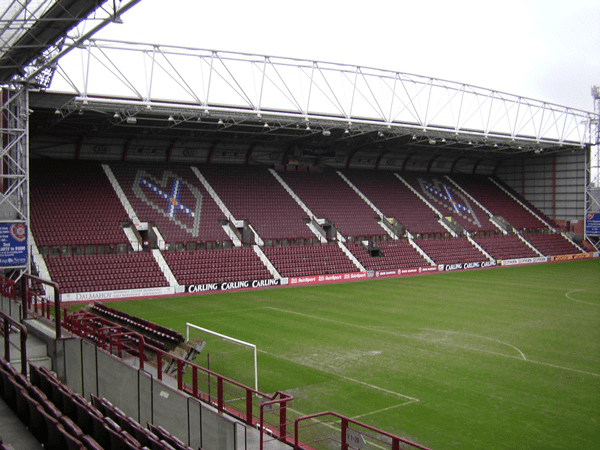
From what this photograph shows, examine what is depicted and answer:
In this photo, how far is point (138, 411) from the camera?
10.4m

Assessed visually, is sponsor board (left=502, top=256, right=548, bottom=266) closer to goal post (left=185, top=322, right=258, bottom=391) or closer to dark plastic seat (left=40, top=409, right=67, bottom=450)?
goal post (left=185, top=322, right=258, bottom=391)

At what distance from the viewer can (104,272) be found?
32594mm

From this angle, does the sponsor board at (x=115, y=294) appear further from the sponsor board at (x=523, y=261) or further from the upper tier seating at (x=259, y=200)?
the sponsor board at (x=523, y=261)

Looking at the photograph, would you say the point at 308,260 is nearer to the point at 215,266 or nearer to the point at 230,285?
the point at 215,266

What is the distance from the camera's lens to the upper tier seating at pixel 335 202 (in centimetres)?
4634

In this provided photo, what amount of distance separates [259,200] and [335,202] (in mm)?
7126

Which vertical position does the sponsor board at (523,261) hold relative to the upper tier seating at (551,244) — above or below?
below

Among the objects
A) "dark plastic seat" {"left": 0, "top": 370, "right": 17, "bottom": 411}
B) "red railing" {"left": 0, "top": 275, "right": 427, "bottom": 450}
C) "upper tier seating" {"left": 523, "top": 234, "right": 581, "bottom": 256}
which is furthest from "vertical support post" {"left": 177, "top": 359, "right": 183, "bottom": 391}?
"upper tier seating" {"left": 523, "top": 234, "right": 581, "bottom": 256}

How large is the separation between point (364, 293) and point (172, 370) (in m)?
19.6

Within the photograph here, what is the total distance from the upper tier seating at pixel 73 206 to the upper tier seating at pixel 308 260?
10181 mm

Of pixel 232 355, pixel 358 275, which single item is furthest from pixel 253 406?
pixel 358 275

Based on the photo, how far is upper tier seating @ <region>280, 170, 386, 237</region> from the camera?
152 feet

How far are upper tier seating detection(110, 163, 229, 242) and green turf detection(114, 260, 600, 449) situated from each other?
26.0ft

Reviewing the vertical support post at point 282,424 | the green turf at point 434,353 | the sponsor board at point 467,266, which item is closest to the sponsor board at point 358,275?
the sponsor board at point 467,266
